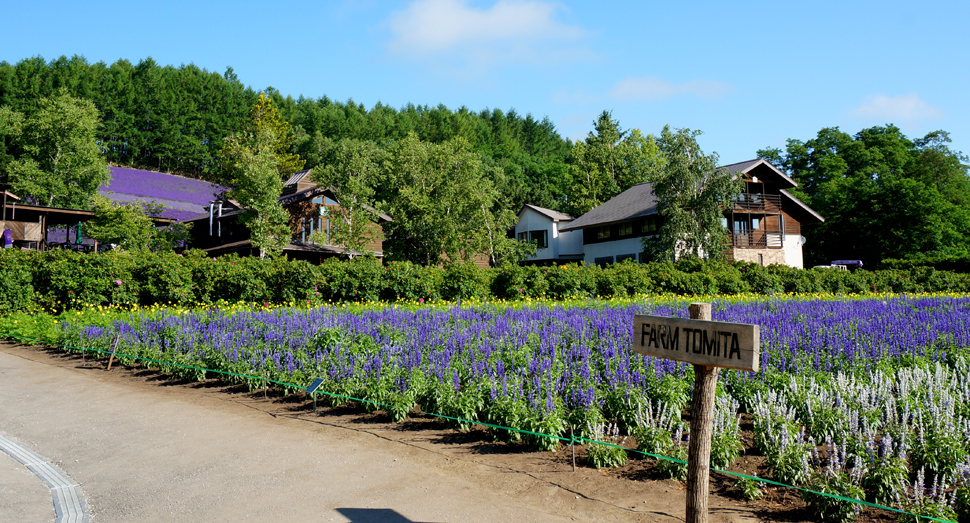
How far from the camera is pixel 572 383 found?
269 inches

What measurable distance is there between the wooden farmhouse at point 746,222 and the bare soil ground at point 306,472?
114 feet

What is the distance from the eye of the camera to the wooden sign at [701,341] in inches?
121

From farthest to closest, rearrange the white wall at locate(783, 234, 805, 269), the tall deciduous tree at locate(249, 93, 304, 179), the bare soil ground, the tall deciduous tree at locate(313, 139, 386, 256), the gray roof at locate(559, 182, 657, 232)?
the tall deciduous tree at locate(249, 93, 304, 179)
the white wall at locate(783, 234, 805, 269)
the gray roof at locate(559, 182, 657, 232)
the tall deciduous tree at locate(313, 139, 386, 256)
the bare soil ground

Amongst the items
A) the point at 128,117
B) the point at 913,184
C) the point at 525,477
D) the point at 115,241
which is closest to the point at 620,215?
the point at 913,184

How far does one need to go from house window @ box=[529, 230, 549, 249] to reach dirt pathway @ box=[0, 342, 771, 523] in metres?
44.7

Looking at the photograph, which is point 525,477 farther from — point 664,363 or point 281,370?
point 281,370

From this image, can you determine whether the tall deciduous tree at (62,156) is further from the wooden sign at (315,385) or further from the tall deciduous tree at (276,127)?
the wooden sign at (315,385)

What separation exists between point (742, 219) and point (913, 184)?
18.7 metres

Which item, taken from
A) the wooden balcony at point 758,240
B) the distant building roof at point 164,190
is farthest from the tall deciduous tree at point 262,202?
the wooden balcony at point 758,240

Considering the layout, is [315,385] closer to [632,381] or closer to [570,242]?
[632,381]

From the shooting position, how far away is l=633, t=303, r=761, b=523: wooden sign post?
3184 millimetres

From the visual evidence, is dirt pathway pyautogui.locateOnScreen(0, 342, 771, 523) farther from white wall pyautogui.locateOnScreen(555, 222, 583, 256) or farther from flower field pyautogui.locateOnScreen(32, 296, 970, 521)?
white wall pyautogui.locateOnScreen(555, 222, 583, 256)

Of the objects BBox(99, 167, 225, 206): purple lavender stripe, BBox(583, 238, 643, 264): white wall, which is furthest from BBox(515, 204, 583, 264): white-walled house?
BBox(99, 167, 225, 206): purple lavender stripe

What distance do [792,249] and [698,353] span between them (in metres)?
45.9
